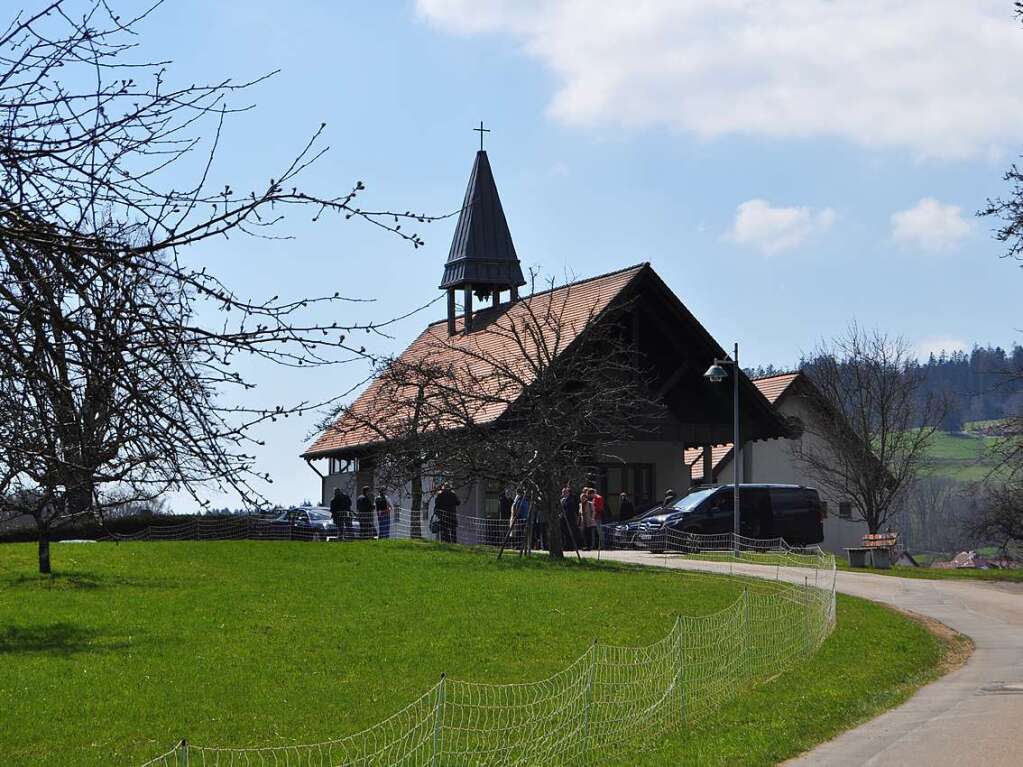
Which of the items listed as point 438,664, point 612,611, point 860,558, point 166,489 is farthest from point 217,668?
point 860,558

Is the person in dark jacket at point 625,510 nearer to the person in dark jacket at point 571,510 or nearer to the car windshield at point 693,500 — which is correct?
the car windshield at point 693,500

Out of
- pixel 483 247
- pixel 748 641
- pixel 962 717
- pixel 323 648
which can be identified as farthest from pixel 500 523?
pixel 962 717

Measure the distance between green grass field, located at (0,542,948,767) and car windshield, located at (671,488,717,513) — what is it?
34.1ft

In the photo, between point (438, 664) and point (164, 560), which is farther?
point (164, 560)

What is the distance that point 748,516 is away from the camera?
39.4 metres

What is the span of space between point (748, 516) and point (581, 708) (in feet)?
92.6

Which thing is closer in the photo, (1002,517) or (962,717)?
(962,717)

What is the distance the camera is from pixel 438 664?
14.6m

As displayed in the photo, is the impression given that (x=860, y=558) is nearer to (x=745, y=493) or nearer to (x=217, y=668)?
(x=745, y=493)

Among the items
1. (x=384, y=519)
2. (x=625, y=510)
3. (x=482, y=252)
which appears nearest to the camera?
(x=384, y=519)


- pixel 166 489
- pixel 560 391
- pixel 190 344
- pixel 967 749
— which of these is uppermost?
pixel 560 391

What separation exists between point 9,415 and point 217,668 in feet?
26.8

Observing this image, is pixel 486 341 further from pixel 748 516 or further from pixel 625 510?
pixel 748 516

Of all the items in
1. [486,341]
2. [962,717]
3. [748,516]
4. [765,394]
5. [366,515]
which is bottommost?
[962,717]
